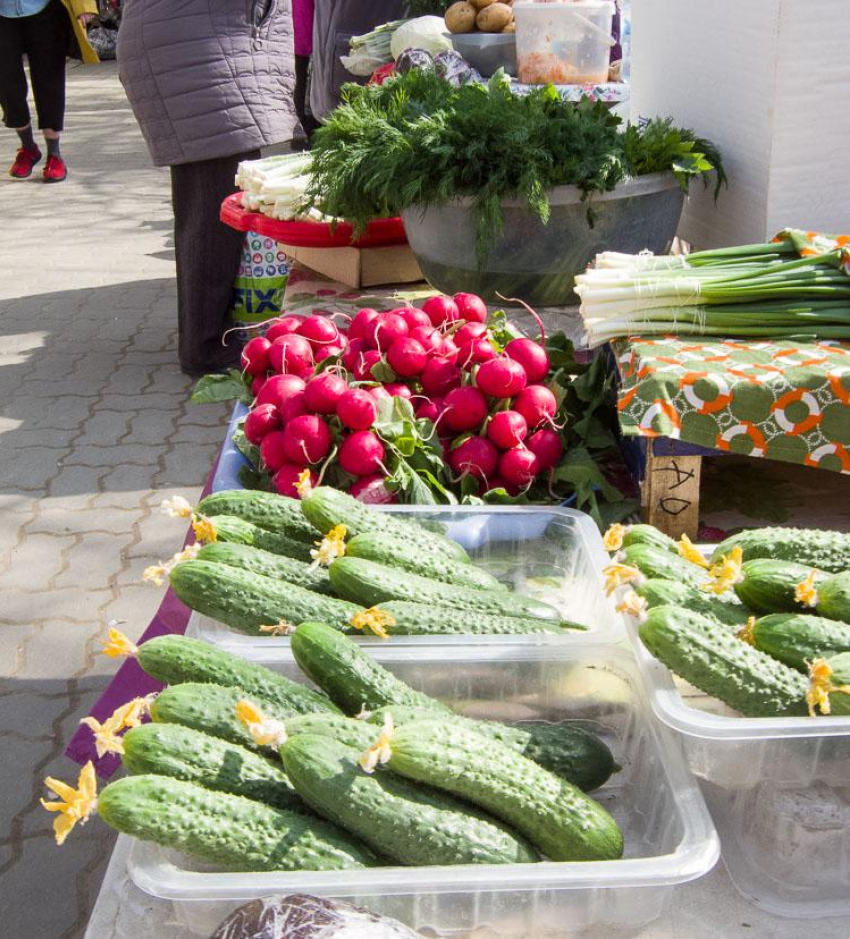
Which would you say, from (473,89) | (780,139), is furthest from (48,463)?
(780,139)

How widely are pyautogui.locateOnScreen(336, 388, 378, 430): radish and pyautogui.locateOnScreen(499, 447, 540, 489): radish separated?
10.4 inches

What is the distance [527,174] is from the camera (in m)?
2.38

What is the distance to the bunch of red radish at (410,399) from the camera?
1.88 metres

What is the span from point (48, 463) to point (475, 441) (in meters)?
2.96

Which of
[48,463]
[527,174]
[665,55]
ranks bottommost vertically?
[48,463]

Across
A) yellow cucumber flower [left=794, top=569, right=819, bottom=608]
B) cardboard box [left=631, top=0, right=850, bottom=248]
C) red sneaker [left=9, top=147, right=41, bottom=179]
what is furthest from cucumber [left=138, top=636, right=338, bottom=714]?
red sneaker [left=9, top=147, right=41, bottom=179]

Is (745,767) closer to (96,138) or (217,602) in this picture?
(217,602)

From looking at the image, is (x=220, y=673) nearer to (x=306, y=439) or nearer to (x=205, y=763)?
Answer: (x=205, y=763)

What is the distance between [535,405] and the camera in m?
1.98

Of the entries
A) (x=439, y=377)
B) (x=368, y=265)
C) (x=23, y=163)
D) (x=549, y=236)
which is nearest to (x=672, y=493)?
(x=439, y=377)

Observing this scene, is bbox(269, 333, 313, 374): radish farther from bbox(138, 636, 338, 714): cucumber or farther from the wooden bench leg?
bbox(138, 636, 338, 714): cucumber

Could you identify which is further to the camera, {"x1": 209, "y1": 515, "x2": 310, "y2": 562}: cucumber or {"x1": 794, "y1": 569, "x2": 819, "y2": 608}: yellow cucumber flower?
{"x1": 209, "y1": 515, "x2": 310, "y2": 562}: cucumber

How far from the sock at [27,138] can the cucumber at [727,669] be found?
9.35 metres

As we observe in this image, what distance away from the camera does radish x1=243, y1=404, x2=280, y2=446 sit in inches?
77.7
